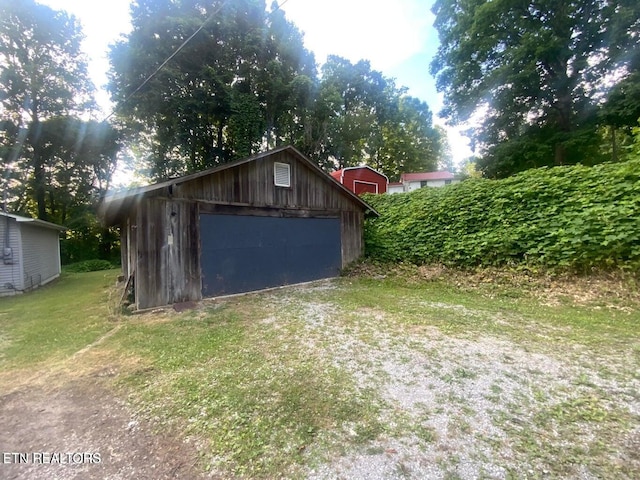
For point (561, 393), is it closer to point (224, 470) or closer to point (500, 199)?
point (224, 470)

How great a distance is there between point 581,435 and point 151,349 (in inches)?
175

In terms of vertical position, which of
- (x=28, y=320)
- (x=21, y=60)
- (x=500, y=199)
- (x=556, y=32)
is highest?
(x=21, y=60)

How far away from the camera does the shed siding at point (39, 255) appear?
10.2 meters

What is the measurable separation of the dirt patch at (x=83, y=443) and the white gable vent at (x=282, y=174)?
627 cm

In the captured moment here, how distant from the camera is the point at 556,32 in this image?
1443 centimetres

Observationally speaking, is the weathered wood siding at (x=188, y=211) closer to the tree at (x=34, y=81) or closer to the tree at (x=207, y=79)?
the tree at (x=207, y=79)

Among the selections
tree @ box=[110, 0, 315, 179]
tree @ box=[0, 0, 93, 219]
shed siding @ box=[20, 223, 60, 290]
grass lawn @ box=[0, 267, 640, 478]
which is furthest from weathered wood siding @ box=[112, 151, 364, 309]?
tree @ box=[0, 0, 93, 219]

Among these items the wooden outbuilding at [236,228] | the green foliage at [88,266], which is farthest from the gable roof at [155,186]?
the green foliage at [88,266]

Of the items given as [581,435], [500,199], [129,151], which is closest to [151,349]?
[581,435]

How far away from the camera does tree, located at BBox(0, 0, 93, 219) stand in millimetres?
17219

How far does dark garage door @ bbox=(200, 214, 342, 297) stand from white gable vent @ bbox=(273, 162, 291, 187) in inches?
38.9

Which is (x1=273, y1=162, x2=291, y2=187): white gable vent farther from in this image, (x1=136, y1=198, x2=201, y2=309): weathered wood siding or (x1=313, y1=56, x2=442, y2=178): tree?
(x1=313, y1=56, x2=442, y2=178): tree

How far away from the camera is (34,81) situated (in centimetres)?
1806

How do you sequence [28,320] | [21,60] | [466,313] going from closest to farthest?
1. [466,313]
2. [28,320]
3. [21,60]
